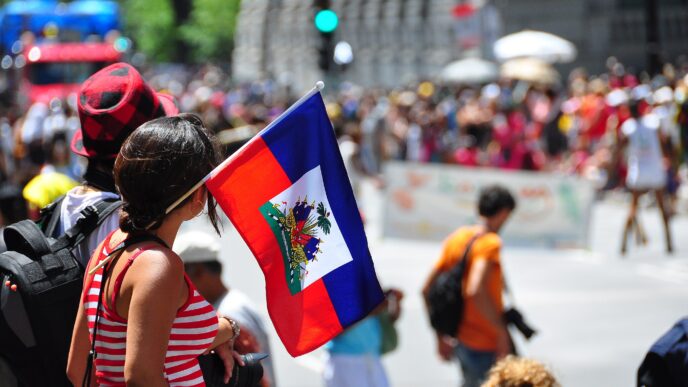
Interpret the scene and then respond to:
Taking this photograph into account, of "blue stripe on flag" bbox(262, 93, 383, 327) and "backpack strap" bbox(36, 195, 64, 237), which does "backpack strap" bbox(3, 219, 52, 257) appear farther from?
"blue stripe on flag" bbox(262, 93, 383, 327)

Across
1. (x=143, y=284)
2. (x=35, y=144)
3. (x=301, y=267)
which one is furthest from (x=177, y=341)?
(x=35, y=144)

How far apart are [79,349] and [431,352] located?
297 inches

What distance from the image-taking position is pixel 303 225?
3252 millimetres

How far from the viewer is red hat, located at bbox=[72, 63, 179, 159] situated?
141 inches

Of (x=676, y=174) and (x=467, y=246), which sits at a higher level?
(x=467, y=246)

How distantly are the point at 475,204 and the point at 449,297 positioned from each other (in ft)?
25.9

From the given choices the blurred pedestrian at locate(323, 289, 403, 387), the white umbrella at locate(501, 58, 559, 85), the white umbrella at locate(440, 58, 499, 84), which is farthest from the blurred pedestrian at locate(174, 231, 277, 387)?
the white umbrella at locate(440, 58, 499, 84)

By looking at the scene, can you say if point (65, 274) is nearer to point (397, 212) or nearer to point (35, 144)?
point (397, 212)

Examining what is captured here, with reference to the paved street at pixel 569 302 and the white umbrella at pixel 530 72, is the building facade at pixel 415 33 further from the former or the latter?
the paved street at pixel 569 302

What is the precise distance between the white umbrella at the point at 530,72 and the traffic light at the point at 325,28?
1117 cm

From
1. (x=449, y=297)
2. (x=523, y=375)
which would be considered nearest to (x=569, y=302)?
(x=449, y=297)

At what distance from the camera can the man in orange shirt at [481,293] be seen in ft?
22.7

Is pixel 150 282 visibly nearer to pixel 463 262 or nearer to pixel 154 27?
pixel 463 262

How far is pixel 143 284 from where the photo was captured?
2709 mm
